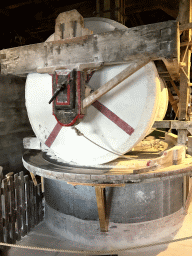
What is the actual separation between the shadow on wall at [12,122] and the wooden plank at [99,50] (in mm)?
1828

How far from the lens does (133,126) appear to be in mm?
2805

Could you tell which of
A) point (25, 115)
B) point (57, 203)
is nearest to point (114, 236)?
point (57, 203)

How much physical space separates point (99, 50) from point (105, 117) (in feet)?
2.59

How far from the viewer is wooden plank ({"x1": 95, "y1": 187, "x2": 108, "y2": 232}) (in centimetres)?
329

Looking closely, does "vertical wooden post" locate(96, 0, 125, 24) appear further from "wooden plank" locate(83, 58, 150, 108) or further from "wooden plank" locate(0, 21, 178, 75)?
"wooden plank" locate(83, 58, 150, 108)

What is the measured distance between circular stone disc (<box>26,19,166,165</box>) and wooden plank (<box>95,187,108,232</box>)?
1.53 feet

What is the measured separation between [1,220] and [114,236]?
1.74 m

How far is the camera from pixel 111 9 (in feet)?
14.7

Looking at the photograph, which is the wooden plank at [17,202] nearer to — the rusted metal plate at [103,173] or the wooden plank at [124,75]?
the rusted metal plate at [103,173]

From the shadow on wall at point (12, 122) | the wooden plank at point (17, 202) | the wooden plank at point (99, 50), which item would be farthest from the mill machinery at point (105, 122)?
the shadow on wall at point (12, 122)

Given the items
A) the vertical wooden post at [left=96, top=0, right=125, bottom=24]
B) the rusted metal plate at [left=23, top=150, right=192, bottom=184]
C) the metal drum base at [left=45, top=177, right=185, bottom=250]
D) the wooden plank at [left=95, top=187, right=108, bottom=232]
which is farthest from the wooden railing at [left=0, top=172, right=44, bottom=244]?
the vertical wooden post at [left=96, top=0, right=125, bottom=24]

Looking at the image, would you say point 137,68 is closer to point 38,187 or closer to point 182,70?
point 182,70

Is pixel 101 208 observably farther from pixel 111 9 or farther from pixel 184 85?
pixel 111 9

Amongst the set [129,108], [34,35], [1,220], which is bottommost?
[1,220]
